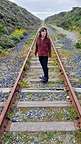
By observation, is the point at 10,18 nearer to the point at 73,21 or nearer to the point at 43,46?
the point at 73,21

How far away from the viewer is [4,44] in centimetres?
2300

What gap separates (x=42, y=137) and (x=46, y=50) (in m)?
5.09

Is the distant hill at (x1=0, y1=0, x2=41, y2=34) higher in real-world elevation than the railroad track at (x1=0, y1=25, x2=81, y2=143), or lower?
lower

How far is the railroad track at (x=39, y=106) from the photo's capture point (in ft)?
23.5

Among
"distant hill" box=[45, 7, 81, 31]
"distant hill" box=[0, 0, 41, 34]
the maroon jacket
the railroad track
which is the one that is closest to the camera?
the railroad track

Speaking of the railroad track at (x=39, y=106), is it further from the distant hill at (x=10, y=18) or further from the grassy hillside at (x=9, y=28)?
the distant hill at (x=10, y=18)


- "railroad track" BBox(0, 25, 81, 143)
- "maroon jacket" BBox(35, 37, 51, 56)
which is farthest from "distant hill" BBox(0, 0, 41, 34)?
"railroad track" BBox(0, 25, 81, 143)

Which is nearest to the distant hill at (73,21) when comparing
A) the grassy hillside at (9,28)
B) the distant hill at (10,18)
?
the grassy hillside at (9,28)

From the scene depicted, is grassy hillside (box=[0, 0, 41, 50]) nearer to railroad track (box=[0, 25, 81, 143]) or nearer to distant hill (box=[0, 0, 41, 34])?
distant hill (box=[0, 0, 41, 34])

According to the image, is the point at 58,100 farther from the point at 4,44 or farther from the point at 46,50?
the point at 4,44

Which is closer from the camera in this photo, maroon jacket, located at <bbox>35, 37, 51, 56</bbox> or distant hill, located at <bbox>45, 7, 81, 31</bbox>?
maroon jacket, located at <bbox>35, 37, 51, 56</bbox>

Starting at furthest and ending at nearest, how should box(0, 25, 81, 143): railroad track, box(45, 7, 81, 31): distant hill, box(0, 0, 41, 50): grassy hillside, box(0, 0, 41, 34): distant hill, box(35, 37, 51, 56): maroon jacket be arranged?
box(45, 7, 81, 31): distant hill < box(0, 0, 41, 34): distant hill < box(0, 0, 41, 50): grassy hillside < box(35, 37, 51, 56): maroon jacket < box(0, 25, 81, 143): railroad track

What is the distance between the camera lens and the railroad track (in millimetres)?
7175

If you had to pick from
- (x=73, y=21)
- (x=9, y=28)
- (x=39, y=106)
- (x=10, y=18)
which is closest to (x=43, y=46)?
(x=39, y=106)
